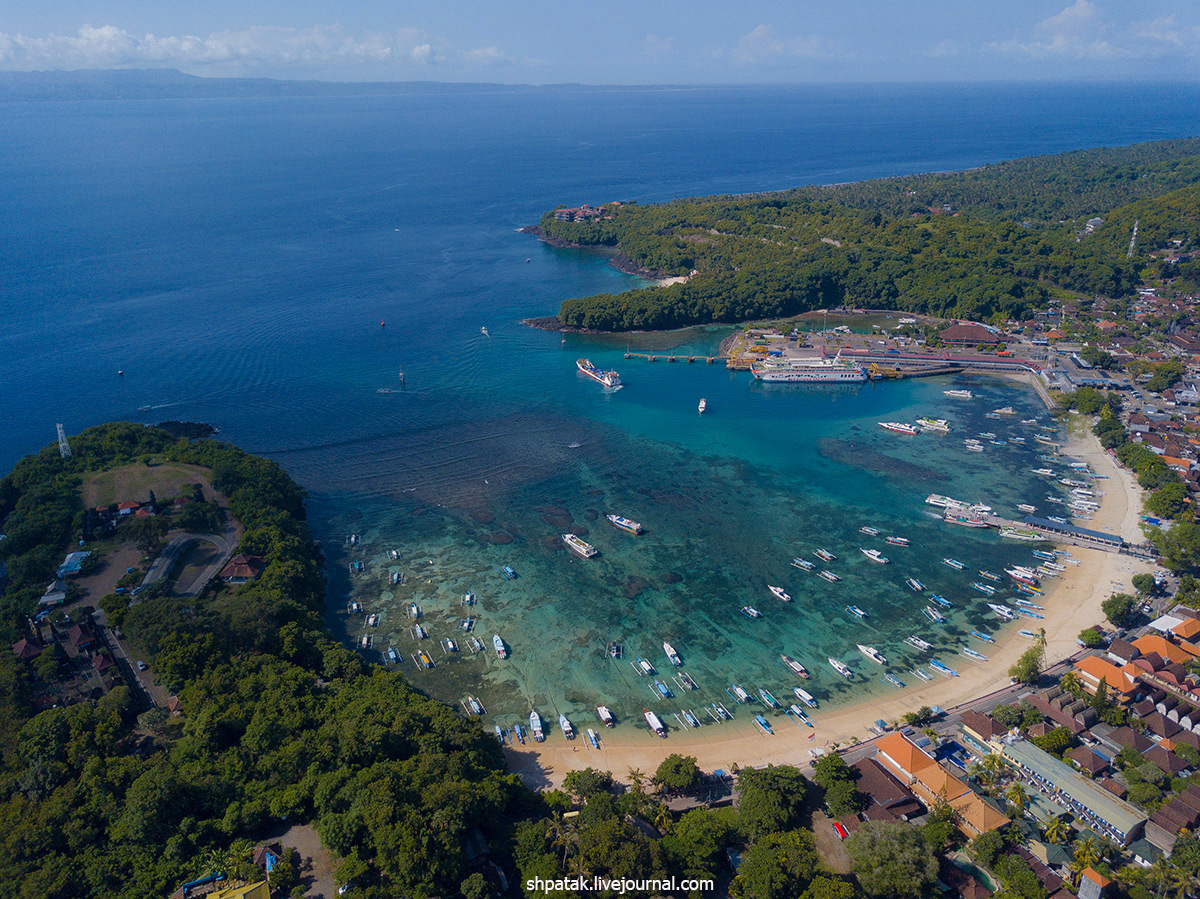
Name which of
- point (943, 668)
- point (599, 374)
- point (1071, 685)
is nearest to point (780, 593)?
point (943, 668)

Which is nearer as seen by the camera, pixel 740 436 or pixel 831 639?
pixel 831 639

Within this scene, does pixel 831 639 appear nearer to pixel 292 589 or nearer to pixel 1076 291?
pixel 292 589

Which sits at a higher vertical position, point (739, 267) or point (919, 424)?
point (739, 267)

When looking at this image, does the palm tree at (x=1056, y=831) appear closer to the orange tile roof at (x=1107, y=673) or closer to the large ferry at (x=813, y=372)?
Answer: the orange tile roof at (x=1107, y=673)

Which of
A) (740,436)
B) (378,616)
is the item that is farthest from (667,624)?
(740,436)

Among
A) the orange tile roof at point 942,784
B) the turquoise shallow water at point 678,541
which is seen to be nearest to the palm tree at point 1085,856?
the orange tile roof at point 942,784

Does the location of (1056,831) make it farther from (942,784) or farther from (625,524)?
(625,524)
